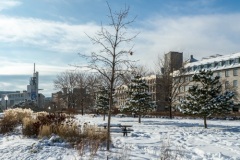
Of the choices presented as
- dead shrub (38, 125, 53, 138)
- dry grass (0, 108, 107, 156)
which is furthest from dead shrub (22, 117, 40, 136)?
dead shrub (38, 125, 53, 138)

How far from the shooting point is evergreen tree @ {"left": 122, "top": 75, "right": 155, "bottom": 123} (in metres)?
33.9

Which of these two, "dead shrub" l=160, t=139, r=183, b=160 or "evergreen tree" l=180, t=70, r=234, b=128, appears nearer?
"dead shrub" l=160, t=139, r=183, b=160

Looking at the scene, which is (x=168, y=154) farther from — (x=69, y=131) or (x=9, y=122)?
(x=9, y=122)

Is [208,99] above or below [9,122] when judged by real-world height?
above

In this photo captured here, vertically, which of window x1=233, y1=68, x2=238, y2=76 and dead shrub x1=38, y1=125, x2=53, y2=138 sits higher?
window x1=233, y1=68, x2=238, y2=76

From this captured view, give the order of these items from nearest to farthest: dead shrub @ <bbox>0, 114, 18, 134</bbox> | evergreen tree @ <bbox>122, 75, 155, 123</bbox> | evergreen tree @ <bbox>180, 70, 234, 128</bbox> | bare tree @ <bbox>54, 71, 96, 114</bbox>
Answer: dead shrub @ <bbox>0, 114, 18, 134</bbox>
evergreen tree @ <bbox>180, 70, 234, 128</bbox>
evergreen tree @ <bbox>122, 75, 155, 123</bbox>
bare tree @ <bbox>54, 71, 96, 114</bbox>

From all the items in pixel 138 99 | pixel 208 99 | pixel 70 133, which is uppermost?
pixel 138 99

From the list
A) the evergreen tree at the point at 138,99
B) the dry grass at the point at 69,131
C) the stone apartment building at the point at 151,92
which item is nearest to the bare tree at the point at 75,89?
the stone apartment building at the point at 151,92

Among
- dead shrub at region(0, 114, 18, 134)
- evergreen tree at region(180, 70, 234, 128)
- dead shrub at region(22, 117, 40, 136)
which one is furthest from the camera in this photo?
evergreen tree at region(180, 70, 234, 128)

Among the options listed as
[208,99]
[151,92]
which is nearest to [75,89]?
[151,92]

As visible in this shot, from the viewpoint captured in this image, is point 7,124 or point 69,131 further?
point 7,124

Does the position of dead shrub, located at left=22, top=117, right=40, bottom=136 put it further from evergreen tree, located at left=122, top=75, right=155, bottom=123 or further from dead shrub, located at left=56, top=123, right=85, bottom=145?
evergreen tree, located at left=122, top=75, right=155, bottom=123

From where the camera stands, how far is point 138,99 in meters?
33.9

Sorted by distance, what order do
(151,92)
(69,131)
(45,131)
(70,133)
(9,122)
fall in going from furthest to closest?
(151,92) → (9,122) → (45,131) → (69,131) → (70,133)
